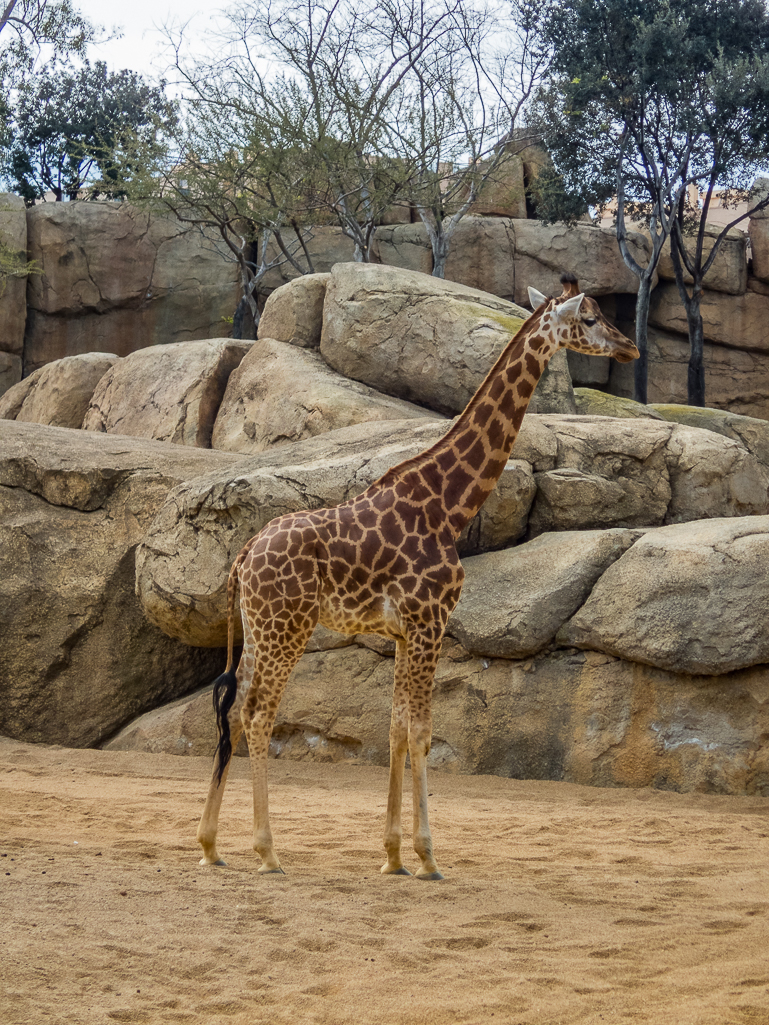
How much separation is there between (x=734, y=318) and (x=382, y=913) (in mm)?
20256

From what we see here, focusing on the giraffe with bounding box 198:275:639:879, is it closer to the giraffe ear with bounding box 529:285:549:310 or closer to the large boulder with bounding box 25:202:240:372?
the giraffe ear with bounding box 529:285:549:310

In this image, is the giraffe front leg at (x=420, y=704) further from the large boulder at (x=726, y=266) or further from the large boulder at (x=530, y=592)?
the large boulder at (x=726, y=266)

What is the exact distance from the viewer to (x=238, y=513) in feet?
27.7

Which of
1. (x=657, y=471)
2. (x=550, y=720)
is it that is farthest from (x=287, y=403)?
(x=550, y=720)

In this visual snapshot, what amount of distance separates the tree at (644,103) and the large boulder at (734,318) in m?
1.81

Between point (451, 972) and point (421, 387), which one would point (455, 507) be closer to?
point (451, 972)

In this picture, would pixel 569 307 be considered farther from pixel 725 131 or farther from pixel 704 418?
pixel 725 131

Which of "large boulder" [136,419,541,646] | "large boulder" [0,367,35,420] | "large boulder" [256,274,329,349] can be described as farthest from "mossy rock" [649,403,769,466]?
"large boulder" [0,367,35,420]

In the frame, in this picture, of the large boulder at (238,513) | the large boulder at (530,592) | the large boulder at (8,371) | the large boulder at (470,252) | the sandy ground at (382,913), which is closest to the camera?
the sandy ground at (382,913)

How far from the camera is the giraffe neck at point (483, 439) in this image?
5645 mm

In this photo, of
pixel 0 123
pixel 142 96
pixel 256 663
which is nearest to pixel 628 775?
pixel 256 663

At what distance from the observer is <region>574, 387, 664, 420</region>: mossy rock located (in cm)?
1251

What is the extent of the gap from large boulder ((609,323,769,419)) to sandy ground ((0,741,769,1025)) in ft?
55.0

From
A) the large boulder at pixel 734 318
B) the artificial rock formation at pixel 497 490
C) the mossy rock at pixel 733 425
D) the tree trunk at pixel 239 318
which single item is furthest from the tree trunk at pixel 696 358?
the artificial rock formation at pixel 497 490
